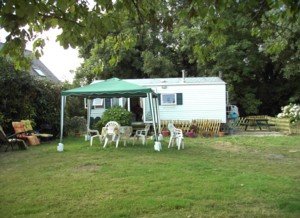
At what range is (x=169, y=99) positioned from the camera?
2242 cm

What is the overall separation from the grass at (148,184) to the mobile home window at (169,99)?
990 cm

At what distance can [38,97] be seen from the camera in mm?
17422

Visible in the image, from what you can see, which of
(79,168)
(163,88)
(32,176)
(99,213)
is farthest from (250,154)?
(163,88)

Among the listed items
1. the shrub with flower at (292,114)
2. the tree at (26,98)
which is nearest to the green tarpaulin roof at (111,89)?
the tree at (26,98)

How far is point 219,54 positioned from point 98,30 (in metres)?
24.1

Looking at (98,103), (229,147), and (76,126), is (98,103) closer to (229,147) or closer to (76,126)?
(76,126)

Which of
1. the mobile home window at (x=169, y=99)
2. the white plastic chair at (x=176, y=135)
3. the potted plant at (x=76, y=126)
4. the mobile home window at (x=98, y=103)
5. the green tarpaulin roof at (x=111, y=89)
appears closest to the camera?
the green tarpaulin roof at (x=111, y=89)

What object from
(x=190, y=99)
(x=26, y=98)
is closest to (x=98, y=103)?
(x=190, y=99)

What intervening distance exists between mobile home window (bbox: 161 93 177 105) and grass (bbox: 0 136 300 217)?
990 cm

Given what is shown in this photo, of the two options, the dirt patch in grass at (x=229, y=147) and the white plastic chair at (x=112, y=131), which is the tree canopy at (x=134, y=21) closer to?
the white plastic chair at (x=112, y=131)

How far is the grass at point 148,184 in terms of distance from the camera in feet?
19.1

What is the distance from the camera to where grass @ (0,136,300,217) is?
5824 millimetres

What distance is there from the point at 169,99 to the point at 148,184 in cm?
1513

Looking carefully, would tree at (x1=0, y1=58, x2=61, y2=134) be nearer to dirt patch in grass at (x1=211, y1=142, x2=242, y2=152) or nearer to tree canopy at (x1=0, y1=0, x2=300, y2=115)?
dirt patch in grass at (x1=211, y1=142, x2=242, y2=152)
